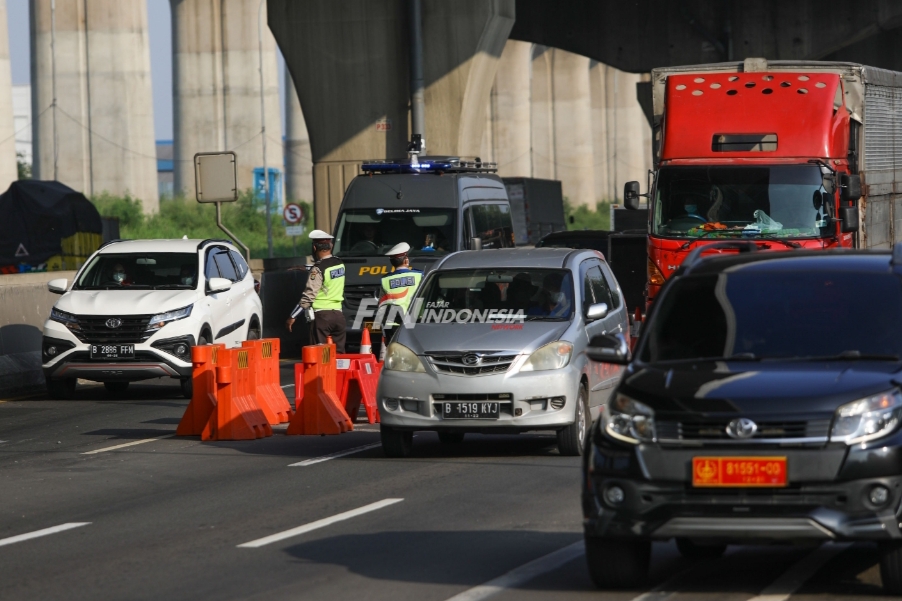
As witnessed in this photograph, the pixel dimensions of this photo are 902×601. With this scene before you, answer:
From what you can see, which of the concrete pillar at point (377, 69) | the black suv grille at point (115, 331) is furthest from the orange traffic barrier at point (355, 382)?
the concrete pillar at point (377, 69)

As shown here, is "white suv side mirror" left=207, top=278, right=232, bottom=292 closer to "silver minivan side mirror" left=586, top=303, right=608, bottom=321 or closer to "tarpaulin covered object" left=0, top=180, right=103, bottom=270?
"silver minivan side mirror" left=586, top=303, right=608, bottom=321

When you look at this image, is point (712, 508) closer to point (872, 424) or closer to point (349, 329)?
point (872, 424)

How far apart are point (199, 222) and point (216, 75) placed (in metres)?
11.2

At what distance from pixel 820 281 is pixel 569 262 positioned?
6068 millimetres

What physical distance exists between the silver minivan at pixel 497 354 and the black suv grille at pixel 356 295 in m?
9.75

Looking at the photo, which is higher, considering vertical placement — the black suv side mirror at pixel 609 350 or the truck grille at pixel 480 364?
the black suv side mirror at pixel 609 350

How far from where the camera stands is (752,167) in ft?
64.6

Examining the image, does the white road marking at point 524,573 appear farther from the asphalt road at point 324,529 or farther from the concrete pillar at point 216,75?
the concrete pillar at point 216,75

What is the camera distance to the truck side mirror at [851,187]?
1964 centimetres

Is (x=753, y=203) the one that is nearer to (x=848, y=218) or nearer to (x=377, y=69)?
(x=848, y=218)

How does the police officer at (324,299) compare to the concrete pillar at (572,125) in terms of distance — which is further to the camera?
the concrete pillar at (572,125)

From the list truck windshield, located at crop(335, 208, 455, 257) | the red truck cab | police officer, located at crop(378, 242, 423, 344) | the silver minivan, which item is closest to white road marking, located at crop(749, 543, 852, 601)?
the silver minivan

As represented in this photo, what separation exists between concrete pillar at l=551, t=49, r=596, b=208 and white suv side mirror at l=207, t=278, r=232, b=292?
7686cm

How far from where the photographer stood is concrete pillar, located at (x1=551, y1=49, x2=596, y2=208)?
9731 cm
